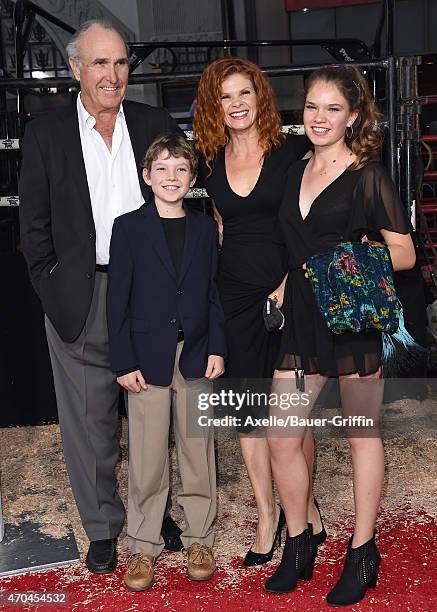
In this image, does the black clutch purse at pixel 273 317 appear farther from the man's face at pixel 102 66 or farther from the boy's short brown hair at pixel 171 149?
the man's face at pixel 102 66

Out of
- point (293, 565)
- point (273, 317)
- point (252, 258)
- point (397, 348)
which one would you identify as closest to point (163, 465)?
point (293, 565)

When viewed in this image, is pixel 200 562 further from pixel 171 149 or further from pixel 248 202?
pixel 171 149

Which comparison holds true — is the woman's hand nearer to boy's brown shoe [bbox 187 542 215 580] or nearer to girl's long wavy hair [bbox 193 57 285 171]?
girl's long wavy hair [bbox 193 57 285 171]

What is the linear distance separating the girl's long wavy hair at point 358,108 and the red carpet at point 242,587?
4.57 ft

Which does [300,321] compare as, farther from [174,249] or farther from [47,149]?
[47,149]

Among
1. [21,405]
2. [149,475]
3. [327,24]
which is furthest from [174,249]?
[327,24]

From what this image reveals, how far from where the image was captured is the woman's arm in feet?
8.65

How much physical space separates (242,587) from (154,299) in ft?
3.35

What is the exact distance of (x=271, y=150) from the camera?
3.02m

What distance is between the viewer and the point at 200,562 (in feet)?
9.71

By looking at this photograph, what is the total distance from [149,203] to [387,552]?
1.54 m

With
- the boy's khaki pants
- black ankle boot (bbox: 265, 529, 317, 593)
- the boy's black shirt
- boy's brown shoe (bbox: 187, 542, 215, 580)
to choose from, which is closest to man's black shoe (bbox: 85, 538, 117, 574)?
the boy's khaki pants

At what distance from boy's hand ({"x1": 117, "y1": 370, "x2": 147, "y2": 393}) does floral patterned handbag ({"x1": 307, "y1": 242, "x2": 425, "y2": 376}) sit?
682 mm

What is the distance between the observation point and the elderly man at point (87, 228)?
9.64 ft
